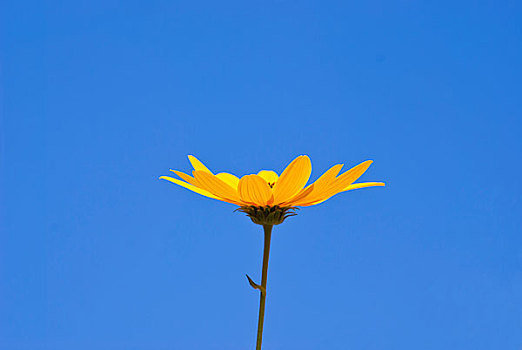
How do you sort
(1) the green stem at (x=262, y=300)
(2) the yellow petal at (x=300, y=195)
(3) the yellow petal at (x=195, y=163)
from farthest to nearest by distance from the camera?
(3) the yellow petal at (x=195, y=163) < (2) the yellow petal at (x=300, y=195) < (1) the green stem at (x=262, y=300)

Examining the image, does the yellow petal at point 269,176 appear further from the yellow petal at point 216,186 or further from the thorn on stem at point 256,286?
the thorn on stem at point 256,286

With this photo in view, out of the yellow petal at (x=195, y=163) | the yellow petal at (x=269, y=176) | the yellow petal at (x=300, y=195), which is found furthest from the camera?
the yellow petal at (x=269, y=176)

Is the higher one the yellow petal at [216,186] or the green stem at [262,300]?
the yellow petal at [216,186]

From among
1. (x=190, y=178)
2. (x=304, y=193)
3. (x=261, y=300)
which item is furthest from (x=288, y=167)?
(x=261, y=300)

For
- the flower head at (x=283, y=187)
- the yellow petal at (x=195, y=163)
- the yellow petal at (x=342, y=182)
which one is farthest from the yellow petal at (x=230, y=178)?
the yellow petal at (x=342, y=182)

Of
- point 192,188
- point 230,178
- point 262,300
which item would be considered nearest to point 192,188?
point 192,188

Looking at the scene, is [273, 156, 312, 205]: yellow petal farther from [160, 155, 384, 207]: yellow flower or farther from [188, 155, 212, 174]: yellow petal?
[188, 155, 212, 174]: yellow petal

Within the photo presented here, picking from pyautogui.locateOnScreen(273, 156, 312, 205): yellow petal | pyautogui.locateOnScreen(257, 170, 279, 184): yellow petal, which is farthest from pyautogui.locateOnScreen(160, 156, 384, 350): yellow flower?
pyautogui.locateOnScreen(257, 170, 279, 184): yellow petal

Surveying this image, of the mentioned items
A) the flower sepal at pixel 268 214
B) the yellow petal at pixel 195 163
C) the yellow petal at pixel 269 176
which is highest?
the yellow petal at pixel 269 176

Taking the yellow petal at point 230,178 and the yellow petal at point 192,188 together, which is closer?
the yellow petal at point 192,188
